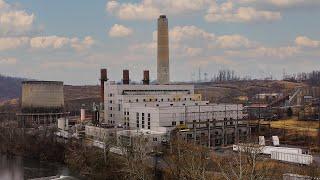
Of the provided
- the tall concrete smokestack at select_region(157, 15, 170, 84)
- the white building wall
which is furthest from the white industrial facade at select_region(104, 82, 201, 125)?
the tall concrete smokestack at select_region(157, 15, 170, 84)

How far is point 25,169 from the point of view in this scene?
Answer: 845 inches

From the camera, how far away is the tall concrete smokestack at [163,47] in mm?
31547

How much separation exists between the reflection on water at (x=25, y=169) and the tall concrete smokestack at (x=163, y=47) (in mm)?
11970

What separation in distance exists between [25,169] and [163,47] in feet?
46.6

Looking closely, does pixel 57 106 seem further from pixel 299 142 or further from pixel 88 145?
pixel 299 142

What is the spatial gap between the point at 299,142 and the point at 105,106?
1304 centimetres

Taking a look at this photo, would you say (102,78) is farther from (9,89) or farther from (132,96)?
(9,89)

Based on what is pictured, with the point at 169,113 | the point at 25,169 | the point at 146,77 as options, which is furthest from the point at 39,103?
the point at 169,113

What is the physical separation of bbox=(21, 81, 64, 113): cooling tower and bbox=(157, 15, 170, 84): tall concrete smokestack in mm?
8555

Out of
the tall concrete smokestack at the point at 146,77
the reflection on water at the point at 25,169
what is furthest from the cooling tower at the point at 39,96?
the reflection on water at the point at 25,169

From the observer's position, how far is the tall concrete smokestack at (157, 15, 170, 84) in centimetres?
3155

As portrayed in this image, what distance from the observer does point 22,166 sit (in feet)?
73.4

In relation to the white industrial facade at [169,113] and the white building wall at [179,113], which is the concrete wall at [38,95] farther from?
the white building wall at [179,113]

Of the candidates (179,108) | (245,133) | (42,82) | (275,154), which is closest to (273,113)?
A: (245,133)
